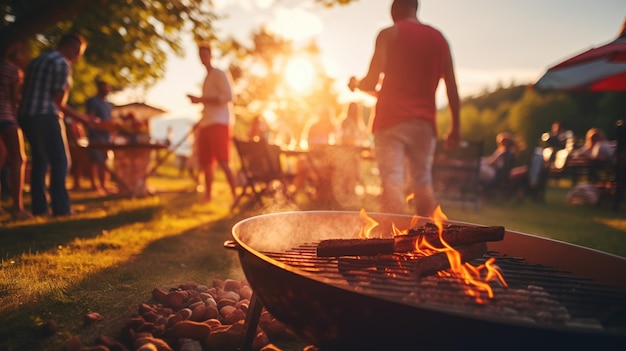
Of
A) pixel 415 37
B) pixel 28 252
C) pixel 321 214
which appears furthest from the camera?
pixel 415 37

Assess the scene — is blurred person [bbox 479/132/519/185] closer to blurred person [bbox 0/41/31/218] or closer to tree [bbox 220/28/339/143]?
blurred person [bbox 0/41/31/218]

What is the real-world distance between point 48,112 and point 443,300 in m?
4.88

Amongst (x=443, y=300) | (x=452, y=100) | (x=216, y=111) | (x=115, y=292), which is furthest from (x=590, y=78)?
(x=115, y=292)

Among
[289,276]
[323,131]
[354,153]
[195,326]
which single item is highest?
[323,131]

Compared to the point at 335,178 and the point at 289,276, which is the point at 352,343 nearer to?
the point at 289,276

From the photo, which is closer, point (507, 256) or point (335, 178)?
point (507, 256)

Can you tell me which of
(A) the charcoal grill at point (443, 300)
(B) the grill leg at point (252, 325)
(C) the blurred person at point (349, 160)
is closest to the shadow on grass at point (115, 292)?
(B) the grill leg at point (252, 325)

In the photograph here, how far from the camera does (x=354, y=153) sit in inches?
295

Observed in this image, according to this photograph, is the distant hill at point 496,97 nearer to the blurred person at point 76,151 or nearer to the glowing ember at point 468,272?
the blurred person at point 76,151

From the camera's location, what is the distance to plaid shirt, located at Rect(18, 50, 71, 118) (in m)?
4.44

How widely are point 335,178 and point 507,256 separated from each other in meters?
5.81

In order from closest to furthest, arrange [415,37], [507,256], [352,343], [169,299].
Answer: [352,343]
[507,256]
[169,299]
[415,37]

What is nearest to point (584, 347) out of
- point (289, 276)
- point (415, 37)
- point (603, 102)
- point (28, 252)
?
point (289, 276)

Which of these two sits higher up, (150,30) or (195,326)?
(150,30)
